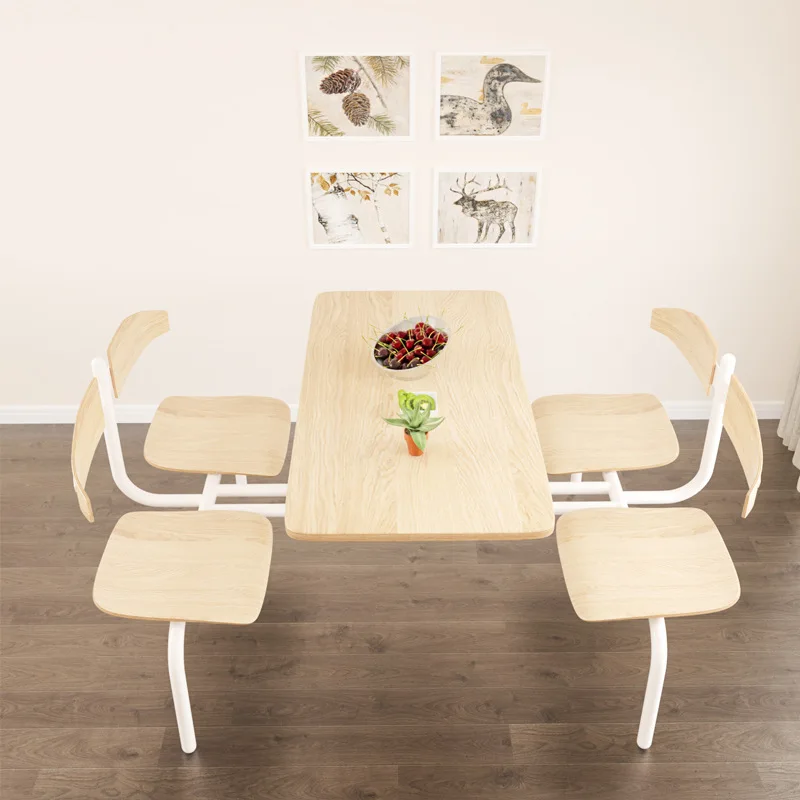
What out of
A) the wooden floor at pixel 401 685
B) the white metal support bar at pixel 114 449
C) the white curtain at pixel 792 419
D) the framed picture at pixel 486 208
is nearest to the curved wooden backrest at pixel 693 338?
the framed picture at pixel 486 208

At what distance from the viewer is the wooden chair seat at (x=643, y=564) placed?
198 cm

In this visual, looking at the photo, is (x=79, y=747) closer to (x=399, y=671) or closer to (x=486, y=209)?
(x=399, y=671)

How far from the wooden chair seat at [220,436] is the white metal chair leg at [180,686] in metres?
0.48

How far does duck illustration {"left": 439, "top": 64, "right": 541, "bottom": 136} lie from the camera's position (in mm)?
2783

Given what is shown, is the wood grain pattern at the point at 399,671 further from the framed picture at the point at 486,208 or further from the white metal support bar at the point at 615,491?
the framed picture at the point at 486,208

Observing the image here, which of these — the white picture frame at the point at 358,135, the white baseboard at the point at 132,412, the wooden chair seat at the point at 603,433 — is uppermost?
the white picture frame at the point at 358,135

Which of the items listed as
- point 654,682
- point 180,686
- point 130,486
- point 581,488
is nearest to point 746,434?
point 581,488

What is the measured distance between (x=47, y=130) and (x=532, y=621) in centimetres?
221

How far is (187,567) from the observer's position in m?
2.07

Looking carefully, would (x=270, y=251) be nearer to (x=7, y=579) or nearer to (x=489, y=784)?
(x=7, y=579)

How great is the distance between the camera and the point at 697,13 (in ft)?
8.84

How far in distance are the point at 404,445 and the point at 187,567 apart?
1.94ft

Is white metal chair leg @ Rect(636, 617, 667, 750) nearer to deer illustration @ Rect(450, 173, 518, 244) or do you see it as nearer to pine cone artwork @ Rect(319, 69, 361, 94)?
deer illustration @ Rect(450, 173, 518, 244)

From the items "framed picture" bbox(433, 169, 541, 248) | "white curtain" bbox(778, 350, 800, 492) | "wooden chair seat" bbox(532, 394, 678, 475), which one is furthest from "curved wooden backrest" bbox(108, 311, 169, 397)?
"white curtain" bbox(778, 350, 800, 492)
